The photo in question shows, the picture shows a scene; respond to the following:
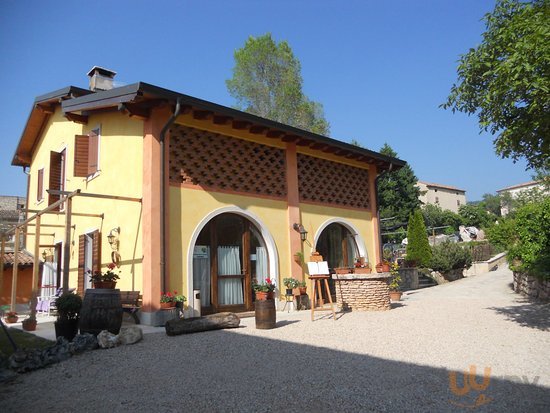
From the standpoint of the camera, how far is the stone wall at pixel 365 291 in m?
9.48

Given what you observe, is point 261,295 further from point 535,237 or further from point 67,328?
point 535,237

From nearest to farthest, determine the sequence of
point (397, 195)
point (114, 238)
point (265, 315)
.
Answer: point (265, 315) < point (114, 238) < point (397, 195)

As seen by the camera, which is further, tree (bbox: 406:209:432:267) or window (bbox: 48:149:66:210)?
tree (bbox: 406:209:432:267)

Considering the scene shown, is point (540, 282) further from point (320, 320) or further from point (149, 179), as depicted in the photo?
point (149, 179)

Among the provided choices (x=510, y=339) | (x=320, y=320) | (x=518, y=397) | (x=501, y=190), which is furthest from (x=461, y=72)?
(x=501, y=190)

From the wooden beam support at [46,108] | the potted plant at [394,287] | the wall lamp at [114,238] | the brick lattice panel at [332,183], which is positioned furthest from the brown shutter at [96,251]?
the potted plant at [394,287]

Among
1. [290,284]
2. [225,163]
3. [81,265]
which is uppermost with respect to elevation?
[225,163]

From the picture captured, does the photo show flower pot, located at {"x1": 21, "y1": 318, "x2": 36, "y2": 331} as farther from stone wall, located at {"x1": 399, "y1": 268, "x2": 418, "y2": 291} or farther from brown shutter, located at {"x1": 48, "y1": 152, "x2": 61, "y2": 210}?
stone wall, located at {"x1": 399, "y1": 268, "x2": 418, "y2": 291}

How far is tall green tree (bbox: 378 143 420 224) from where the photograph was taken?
29797mm

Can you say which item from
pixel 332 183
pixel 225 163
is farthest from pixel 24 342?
pixel 332 183

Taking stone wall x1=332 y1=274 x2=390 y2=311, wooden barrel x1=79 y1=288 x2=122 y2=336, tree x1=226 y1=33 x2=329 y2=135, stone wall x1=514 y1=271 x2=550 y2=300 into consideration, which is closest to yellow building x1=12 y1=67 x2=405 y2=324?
wooden barrel x1=79 y1=288 x2=122 y2=336

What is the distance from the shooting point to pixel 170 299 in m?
7.75

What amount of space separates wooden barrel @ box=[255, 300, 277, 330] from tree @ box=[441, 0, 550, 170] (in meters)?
4.14

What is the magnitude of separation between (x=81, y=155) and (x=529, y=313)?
1032 centimetres
